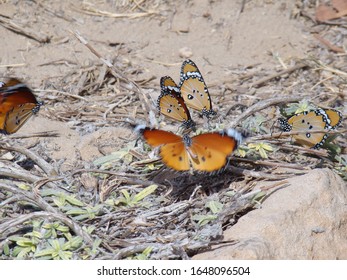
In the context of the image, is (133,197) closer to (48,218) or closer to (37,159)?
(48,218)

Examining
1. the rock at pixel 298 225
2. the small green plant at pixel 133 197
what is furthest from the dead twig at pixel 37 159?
the rock at pixel 298 225

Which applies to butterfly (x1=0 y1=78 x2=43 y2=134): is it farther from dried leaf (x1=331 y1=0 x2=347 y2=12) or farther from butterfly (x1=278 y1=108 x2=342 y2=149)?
dried leaf (x1=331 y1=0 x2=347 y2=12)

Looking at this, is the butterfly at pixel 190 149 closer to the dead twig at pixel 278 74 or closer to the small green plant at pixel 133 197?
the small green plant at pixel 133 197

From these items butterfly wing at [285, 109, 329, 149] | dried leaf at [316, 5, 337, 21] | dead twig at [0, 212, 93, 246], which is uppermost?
dried leaf at [316, 5, 337, 21]

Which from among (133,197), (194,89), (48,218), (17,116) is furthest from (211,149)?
(17,116)

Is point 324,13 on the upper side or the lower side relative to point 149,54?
upper

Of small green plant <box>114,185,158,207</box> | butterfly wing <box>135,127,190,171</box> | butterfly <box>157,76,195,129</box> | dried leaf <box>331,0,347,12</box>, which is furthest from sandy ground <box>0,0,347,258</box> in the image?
butterfly wing <box>135,127,190,171</box>
